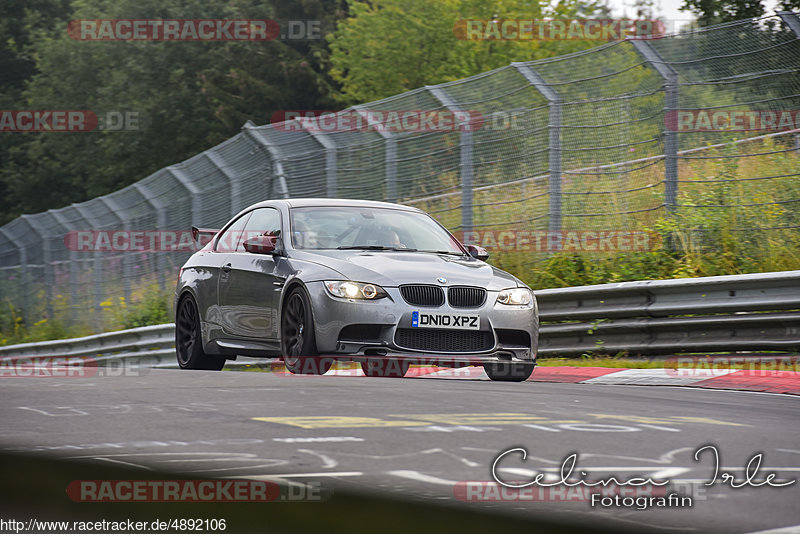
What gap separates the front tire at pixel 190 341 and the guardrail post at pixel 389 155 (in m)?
4.92

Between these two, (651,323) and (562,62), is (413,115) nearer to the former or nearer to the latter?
(562,62)

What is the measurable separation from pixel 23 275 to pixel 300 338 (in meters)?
A: 20.1

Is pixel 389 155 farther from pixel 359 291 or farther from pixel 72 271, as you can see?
pixel 72 271

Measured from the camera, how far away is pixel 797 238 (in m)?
12.0

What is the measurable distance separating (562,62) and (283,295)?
242 inches

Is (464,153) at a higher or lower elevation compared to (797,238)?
higher

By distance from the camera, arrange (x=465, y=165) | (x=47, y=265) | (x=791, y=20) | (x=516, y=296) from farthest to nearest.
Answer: (x=47, y=265), (x=465, y=165), (x=791, y=20), (x=516, y=296)

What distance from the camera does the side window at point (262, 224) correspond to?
1009cm

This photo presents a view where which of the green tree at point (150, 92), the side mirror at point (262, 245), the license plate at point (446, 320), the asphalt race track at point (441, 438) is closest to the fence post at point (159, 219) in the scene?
the side mirror at point (262, 245)

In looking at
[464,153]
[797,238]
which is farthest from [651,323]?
[464,153]

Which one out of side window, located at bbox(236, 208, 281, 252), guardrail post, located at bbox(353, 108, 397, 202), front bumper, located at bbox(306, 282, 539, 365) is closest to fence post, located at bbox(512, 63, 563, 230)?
guardrail post, located at bbox(353, 108, 397, 202)

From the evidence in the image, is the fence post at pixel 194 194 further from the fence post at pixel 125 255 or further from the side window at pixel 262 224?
the side window at pixel 262 224

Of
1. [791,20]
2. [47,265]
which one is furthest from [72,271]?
[791,20]

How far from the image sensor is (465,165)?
14758 millimetres
